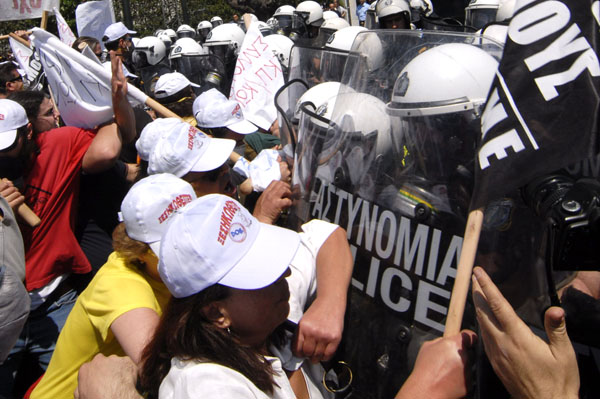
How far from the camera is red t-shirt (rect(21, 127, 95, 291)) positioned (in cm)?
319

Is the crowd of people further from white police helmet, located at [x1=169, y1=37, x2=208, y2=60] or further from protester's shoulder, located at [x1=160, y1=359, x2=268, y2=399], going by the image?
white police helmet, located at [x1=169, y1=37, x2=208, y2=60]

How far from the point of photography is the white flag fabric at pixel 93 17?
845 cm

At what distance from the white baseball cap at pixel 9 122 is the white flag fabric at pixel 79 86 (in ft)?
1.83

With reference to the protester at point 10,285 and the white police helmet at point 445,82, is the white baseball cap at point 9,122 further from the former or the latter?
the white police helmet at point 445,82

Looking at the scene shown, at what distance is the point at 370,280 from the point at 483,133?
22.2 inches

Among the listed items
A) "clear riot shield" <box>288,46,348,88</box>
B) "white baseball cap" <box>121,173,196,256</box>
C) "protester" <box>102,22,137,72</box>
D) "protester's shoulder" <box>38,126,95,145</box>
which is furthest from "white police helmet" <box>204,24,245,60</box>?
"white baseball cap" <box>121,173,196,256</box>

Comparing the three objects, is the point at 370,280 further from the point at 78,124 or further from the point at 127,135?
the point at 78,124

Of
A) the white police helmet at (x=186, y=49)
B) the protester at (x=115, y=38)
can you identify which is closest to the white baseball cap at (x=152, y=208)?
the protester at (x=115, y=38)

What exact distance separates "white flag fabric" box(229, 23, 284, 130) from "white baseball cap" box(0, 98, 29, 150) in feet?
6.08

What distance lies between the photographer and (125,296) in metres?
2.15

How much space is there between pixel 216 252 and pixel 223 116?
10.1ft

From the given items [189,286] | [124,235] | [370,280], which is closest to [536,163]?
[370,280]

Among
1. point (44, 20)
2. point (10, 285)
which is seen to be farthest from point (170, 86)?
point (10, 285)

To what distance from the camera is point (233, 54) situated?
1019 centimetres
